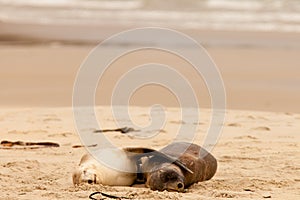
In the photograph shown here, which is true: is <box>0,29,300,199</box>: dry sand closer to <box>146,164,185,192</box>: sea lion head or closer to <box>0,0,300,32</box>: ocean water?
<box>146,164,185,192</box>: sea lion head

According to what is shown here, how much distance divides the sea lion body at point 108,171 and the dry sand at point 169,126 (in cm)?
9

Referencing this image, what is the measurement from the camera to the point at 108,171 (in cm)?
457

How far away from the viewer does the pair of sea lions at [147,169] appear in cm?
444

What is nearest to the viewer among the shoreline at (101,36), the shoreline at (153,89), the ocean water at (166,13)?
the shoreline at (153,89)

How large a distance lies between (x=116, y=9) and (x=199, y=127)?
57.7 ft

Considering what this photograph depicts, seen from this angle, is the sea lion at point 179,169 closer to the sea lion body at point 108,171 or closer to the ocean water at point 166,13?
the sea lion body at point 108,171

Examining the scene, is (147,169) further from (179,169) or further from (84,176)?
(84,176)

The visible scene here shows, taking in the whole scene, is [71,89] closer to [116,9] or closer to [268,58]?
[268,58]

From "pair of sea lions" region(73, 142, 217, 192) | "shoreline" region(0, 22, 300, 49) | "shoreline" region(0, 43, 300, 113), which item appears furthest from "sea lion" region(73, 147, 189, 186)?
"shoreline" region(0, 22, 300, 49)

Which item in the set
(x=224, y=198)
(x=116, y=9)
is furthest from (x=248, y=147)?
(x=116, y=9)

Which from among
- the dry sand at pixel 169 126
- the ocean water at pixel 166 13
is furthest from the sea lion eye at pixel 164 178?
the ocean water at pixel 166 13

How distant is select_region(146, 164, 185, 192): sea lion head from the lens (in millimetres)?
4422

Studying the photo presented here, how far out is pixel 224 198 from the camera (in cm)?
434

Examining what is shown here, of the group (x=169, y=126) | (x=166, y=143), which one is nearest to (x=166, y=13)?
(x=169, y=126)
